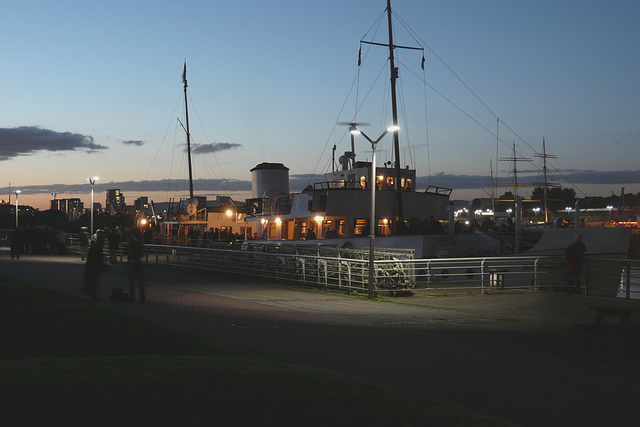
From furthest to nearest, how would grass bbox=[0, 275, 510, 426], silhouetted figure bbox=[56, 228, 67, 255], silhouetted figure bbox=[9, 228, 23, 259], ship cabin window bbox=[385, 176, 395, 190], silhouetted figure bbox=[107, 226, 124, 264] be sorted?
1. silhouetted figure bbox=[56, 228, 67, 255]
2. ship cabin window bbox=[385, 176, 395, 190]
3. silhouetted figure bbox=[9, 228, 23, 259]
4. silhouetted figure bbox=[107, 226, 124, 264]
5. grass bbox=[0, 275, 510, 426]

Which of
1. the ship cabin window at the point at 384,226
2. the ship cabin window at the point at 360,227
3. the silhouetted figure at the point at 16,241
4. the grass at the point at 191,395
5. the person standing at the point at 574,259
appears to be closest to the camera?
the grass at the point at 191,395

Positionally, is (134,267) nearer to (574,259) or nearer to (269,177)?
(574,259)

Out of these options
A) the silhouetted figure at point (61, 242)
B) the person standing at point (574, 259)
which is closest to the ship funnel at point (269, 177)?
the silhouetted figure at point (61, 242)

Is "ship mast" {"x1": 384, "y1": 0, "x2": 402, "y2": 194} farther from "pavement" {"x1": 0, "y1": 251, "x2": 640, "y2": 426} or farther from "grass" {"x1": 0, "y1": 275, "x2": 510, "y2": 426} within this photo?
"grass" {"x1": 0, "y1": 275, "x2": 510, "y2": 426}

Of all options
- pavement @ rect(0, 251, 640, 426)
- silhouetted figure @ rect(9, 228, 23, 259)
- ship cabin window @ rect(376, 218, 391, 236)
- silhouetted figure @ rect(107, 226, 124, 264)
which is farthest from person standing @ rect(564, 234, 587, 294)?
silhouetted figure @ rect(9, 228, 23, 259)

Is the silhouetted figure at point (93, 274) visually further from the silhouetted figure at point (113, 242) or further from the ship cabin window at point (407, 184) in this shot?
the ship cabin window at point (407, 184)

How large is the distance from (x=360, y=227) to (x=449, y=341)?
24333 millimetres

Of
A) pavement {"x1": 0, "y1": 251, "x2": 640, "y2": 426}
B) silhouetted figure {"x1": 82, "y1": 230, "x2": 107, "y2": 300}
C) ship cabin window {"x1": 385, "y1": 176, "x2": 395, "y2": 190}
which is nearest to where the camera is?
pavement {"x1": 0, "y1": 251, "x2": 640, "y2": 426}

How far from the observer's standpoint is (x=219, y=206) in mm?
53438

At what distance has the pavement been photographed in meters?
7.96

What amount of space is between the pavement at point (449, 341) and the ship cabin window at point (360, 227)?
1443 centimetres

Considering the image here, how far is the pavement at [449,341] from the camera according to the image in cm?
796

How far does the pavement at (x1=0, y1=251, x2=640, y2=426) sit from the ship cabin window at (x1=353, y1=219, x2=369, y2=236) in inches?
568

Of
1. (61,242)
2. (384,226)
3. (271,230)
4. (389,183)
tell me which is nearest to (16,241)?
(61,242)
